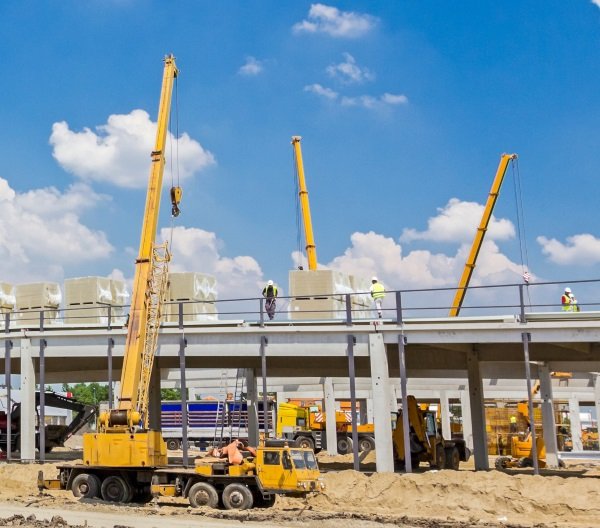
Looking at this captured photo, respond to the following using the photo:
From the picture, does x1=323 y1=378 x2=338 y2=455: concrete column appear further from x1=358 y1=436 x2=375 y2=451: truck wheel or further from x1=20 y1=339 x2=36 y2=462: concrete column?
x1=20 y1=339 x2=36 y2=462: concrete column

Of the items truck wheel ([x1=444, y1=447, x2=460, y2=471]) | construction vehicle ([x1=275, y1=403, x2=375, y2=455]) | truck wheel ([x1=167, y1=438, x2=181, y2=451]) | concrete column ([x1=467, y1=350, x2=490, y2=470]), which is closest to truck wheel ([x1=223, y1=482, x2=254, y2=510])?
concrete column ([x1=467, y1=350, x2=490, y2=470])

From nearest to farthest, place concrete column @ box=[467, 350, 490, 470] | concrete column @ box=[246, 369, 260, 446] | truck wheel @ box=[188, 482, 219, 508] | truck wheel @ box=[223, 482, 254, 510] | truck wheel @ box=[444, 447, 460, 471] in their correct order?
truck wheel @ box=[223, 482, 254, 510]
truck wheel @ box=[188, 482, 219, 508]
concrete column @ box=[467, 350, 490, 470]
concrete column @ box=[246, 369, 260, 446]
truck wheel @ box=[444, 447, 460, 471]

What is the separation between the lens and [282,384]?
51.5 meters

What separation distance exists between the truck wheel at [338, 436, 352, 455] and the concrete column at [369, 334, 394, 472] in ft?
70.9

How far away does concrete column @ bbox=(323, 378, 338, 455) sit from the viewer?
48.0m

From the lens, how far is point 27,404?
31312 millimetres

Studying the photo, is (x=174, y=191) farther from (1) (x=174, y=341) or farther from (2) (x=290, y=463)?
(2) (x=290, y=463)

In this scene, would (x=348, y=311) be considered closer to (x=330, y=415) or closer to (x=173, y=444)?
(x=330, y=415)

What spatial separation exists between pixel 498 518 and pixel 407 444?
5.75m

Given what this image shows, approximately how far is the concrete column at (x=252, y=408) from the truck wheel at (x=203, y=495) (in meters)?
9.87

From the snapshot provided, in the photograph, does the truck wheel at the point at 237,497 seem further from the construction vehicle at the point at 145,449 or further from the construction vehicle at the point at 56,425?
the construction vehicle at the point at 56,425

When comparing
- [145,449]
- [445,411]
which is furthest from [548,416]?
[145,449]

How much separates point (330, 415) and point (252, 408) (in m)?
13.4

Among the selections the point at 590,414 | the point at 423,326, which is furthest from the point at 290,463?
the point at 590,414
